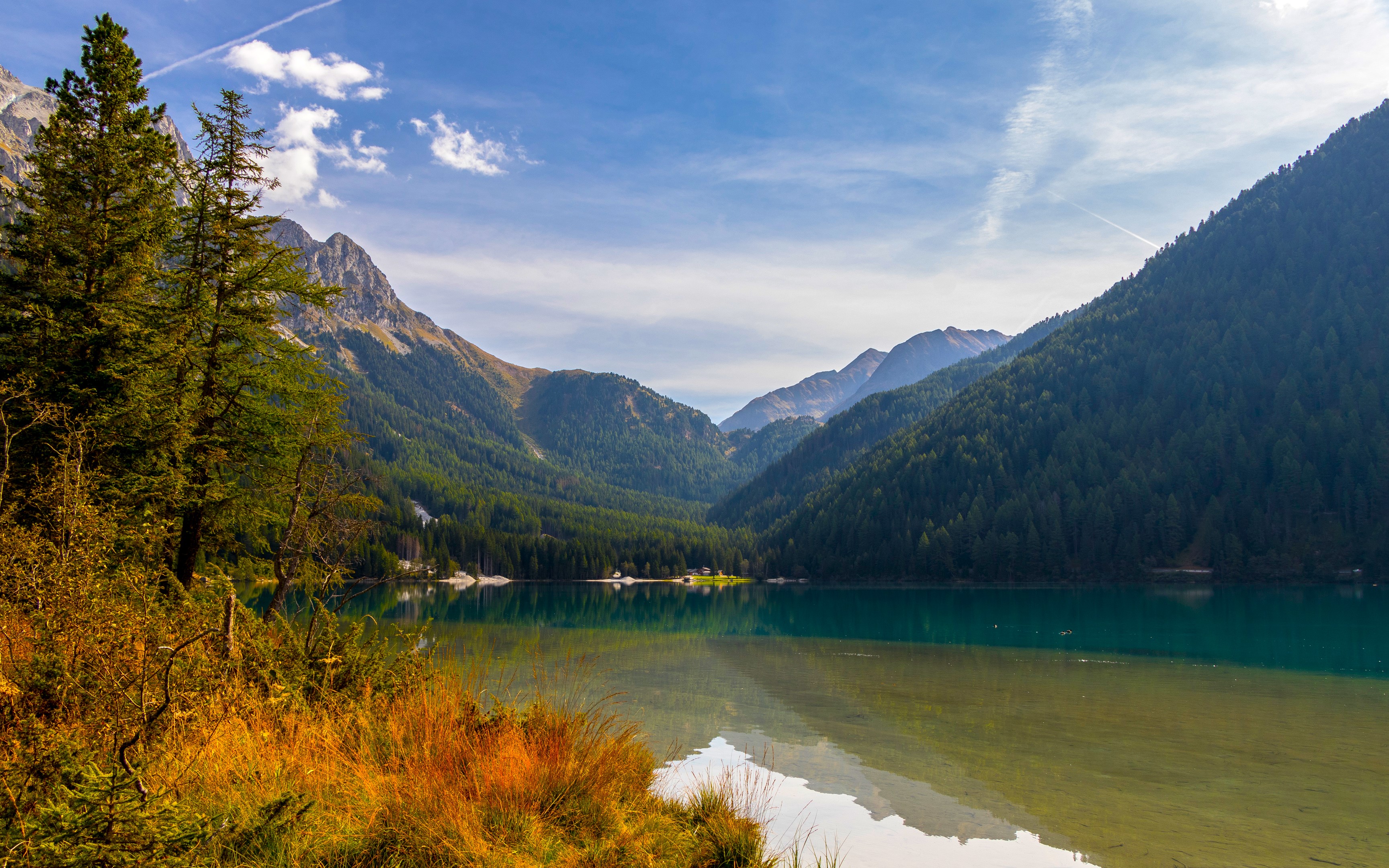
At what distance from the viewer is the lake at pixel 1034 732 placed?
10406mm

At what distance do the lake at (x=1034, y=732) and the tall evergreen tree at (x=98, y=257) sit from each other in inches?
264

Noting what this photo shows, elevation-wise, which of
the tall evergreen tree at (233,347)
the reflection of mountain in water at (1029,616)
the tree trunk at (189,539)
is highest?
the tall evergreen tree at (233,347)

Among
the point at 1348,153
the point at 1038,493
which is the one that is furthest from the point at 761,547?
the point at 1348,153

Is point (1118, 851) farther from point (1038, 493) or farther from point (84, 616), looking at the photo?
point (1038, 493)

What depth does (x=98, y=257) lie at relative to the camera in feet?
49.9

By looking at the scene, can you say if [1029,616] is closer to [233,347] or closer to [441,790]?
[233,347]

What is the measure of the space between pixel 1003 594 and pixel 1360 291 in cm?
12567

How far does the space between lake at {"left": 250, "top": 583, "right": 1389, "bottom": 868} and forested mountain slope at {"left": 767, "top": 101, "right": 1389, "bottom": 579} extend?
7928 cm

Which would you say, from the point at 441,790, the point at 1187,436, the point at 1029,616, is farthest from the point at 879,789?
the point at 1187,436

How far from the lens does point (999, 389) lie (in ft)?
577

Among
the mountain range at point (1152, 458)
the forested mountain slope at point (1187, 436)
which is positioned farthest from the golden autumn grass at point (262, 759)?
the forested mountain slope at point (1187, 436)

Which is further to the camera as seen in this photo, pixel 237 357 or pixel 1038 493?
pixel 1038 493

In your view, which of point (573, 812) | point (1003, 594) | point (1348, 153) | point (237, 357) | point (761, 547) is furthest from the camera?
point (1348, 153)

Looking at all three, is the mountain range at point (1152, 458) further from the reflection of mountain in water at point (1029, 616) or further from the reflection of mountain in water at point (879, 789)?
the reflection of mountain in water at point (879, 789)
